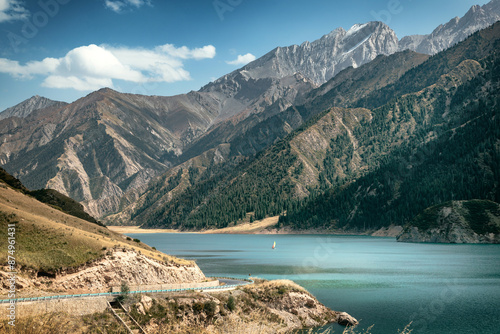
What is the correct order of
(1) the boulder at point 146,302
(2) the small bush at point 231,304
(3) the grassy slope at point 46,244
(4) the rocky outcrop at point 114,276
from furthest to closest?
1. (2) the small bush at point 231,304
2. (3) the grassy slope at point 46,244
3. (4) the rocky outcrop at point 114,276
4. (1) the boulder at point 146,302

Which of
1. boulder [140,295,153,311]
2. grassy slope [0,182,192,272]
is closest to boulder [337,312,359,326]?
boulder [140,295,153,311]

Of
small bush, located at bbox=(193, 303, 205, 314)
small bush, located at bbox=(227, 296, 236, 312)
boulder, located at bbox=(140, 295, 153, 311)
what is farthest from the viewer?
small bush, located at bbox=(227, 296, 236, 312)

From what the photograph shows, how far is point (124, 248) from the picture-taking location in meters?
65.8

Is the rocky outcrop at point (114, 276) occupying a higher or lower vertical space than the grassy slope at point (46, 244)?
lower

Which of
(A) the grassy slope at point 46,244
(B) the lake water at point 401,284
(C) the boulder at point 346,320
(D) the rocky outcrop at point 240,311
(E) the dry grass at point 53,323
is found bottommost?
(B) the lake water at point 401,284

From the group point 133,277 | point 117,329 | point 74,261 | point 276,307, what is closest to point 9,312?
point 117,329

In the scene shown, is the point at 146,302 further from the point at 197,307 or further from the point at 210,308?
the point at 210,308

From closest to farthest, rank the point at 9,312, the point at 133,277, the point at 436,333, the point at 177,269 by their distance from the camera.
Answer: the point at 9,312 < the point at 436,333 < the point at 133,277 < the point at 177,269

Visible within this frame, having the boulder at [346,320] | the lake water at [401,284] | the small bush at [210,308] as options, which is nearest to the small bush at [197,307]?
the small bush at [210,308]

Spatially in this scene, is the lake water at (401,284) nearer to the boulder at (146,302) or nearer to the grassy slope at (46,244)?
the boulder at (146,302)

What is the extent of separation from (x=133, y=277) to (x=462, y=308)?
45.8 m

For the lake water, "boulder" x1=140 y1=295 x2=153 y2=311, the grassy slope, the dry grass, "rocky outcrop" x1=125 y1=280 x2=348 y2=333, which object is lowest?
the lake water

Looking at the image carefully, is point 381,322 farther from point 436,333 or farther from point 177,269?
point 177,269

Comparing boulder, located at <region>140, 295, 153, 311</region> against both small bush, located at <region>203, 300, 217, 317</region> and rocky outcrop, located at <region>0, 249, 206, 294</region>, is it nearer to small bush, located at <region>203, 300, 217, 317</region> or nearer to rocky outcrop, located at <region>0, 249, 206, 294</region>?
rocky outcrop, located at <region>0, 249, 206, 294</region>
